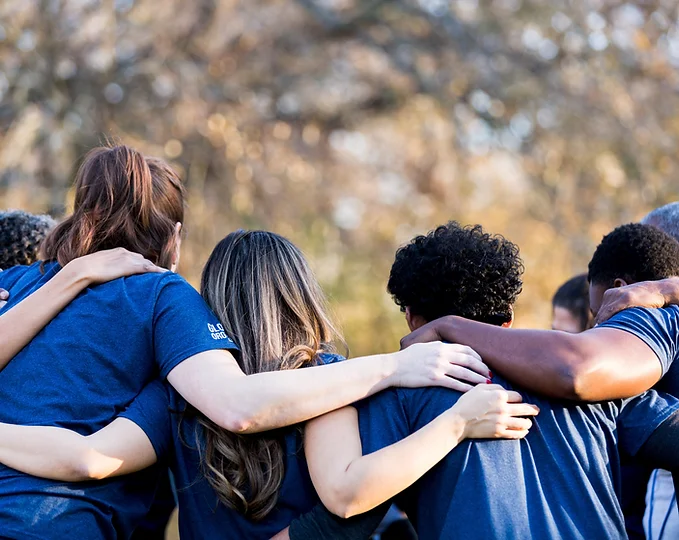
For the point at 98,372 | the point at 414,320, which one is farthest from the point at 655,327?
the point at 98,372

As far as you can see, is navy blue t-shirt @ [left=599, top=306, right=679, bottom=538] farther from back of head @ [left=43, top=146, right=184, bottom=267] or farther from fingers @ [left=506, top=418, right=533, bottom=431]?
back of head @ [left=43, top=146, right=184, bottom=267]

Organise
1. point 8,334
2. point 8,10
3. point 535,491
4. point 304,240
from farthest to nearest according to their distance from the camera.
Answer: point 304,240 < point 8,10 < point 8,334 < point 535,491

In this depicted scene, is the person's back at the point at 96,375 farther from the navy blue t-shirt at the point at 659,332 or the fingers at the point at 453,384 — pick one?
the navy blue t-shirt at the point at 659,332

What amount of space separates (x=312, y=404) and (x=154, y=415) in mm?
466

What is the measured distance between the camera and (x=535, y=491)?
7.20ft

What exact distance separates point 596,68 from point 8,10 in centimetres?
542

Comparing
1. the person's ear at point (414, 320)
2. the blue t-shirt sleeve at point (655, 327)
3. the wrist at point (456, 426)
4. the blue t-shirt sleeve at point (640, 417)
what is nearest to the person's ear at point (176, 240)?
the person's ear at point (414, 320)

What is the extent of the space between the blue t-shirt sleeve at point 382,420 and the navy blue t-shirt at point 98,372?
0.43m

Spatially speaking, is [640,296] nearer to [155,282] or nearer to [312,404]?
[312,404]

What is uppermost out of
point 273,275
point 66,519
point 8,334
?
point 273,275

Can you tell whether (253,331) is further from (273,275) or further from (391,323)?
(391,323)

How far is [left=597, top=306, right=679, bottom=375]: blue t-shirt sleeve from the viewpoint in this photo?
7.93ft

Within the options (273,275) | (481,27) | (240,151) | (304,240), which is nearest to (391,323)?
(304,240)

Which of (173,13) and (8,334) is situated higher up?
(173,13)
